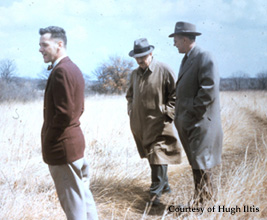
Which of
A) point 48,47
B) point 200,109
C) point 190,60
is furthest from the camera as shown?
point 190,60

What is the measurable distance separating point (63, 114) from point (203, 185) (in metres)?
1.63

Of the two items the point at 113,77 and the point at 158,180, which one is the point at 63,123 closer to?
the point at 158,180

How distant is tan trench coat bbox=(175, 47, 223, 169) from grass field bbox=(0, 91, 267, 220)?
36cm

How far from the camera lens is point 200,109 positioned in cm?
308

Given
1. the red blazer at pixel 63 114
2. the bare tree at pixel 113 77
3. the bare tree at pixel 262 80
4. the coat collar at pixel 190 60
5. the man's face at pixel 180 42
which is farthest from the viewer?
the bare tree at pixel 113 77

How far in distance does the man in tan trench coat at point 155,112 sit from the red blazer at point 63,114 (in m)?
1.47

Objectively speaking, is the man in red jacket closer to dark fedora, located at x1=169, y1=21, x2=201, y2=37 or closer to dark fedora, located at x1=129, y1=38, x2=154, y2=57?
dark fedora, located at x1=169, y1=21, x2=201, y2=37

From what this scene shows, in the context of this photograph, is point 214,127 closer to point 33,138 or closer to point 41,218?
point 41,218

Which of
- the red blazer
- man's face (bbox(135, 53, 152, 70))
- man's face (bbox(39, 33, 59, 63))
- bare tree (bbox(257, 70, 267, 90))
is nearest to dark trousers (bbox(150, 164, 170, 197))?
man's face (bbox(135, 53, 152, 70))

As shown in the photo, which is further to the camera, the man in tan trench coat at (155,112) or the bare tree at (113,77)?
the bare tree at (113,77)

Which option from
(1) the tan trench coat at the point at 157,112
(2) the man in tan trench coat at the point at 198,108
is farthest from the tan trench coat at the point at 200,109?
(1) the tan trench coat at the point at 157,112

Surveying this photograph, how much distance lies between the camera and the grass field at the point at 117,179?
10.7 ft

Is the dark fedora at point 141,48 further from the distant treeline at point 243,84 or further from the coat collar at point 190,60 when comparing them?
the distant treeline at point 243,84

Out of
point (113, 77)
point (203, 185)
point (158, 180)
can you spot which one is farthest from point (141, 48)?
point (113, 77)
